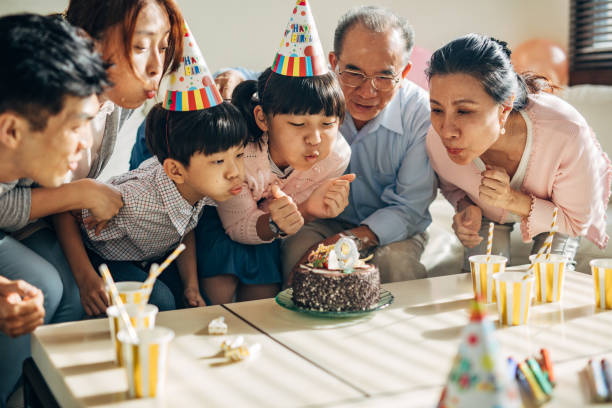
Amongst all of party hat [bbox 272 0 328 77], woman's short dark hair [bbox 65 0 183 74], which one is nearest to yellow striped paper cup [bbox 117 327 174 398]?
woman's short dark hair [bbox 65 0 183 74]

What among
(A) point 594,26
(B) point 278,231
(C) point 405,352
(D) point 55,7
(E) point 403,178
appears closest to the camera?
(C) point 405,352

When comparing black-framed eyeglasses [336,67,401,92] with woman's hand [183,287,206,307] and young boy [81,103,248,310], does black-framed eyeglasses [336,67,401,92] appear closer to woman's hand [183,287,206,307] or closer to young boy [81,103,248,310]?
young boy [81,103,248,310]

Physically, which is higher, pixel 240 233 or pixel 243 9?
pixel 243 9

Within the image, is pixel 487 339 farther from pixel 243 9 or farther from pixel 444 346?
pixel 243 9

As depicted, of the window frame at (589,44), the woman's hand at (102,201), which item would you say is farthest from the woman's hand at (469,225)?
the window frame at (589,44)

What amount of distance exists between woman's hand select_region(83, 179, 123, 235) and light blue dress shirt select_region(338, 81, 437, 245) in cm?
86

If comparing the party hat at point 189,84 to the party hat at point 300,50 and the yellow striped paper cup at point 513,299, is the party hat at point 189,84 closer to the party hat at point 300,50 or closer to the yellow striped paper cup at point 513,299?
the party hat at point 300,50

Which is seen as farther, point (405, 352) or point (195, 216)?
point (195, 216)

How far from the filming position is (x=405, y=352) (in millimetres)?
1210

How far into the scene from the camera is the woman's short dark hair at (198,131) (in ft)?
5.74

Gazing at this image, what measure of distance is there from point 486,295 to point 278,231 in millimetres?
645

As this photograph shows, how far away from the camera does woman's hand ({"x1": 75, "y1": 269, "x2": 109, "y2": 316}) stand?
66.6 inches

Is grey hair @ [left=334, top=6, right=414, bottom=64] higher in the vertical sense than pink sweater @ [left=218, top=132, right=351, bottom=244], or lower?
higher

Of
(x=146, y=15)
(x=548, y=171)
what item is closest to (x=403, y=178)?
(x=548, y=171)
